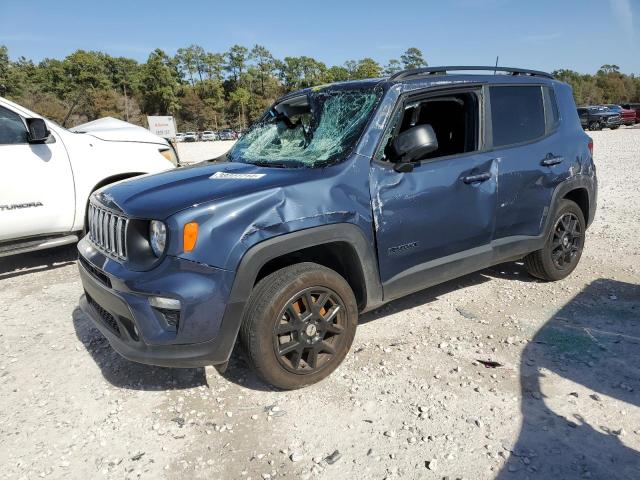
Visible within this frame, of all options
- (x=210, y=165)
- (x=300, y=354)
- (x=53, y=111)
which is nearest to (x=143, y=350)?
(x=300, y=354)

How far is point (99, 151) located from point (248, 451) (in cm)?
427

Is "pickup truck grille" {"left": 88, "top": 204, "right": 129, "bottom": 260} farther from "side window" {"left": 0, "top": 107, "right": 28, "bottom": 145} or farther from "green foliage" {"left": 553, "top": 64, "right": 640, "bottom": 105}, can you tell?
"green foliage" {"left": 553, "top": 64, "right": 640, "bottom": 105}

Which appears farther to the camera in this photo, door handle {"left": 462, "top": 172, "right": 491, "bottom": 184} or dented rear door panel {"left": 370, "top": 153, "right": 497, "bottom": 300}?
door handle {"left": 462, "top": 172, "right": 491, "bottom": 184}

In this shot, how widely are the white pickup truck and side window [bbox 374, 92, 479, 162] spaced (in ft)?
11.5

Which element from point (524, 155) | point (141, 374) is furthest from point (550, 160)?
point (141, 374)

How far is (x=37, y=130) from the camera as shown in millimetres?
4797

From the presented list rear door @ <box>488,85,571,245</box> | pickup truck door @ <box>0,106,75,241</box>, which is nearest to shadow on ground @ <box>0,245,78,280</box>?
pickup truck door @ <box>0,106,75,241</box>

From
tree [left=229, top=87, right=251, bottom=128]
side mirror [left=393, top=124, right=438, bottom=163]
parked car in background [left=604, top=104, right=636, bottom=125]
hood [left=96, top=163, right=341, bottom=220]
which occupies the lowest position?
parked car in background [left=604, top=104, right=636, bottom=125]

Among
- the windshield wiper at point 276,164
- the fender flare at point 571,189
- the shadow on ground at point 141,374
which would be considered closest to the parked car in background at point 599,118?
the fender flare at point 571,189

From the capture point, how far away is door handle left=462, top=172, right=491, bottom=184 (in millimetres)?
3395

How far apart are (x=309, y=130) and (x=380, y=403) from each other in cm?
204

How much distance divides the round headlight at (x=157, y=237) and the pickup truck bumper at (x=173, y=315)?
0.11 meters

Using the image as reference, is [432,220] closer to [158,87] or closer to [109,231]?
[109,231]

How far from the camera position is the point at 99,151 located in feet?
17.8
